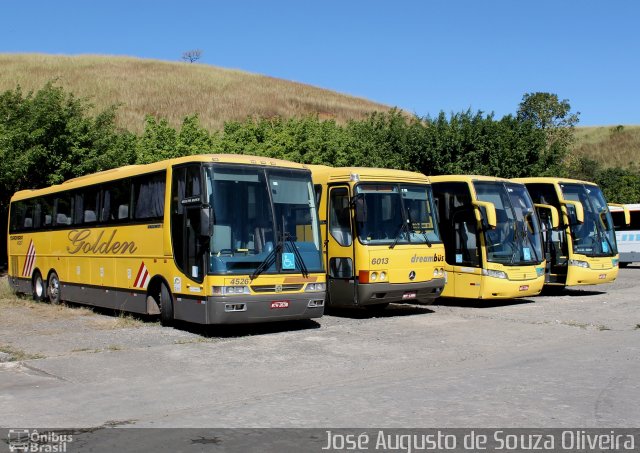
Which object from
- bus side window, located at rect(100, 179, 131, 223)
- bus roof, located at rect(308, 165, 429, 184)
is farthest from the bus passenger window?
bus side window, located at rect(100, 179, 131, 223)

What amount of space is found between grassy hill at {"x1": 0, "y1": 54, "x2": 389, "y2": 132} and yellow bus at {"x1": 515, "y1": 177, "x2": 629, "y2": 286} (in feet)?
132

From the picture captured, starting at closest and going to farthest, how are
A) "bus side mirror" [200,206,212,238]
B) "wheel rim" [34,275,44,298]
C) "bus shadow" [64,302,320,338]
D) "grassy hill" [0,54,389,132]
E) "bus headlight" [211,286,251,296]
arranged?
"bus side mirror" [200,206,212,238]
"bus headlight" [211,286,251,296]
"bus shadow" [64,302,320,338]
"wheel rim" [34,275,44,298]
"grassy hill" [0,54,389,132]

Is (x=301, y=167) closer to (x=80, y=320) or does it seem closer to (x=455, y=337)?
(x=455, y=337)

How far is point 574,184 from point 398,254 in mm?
8308

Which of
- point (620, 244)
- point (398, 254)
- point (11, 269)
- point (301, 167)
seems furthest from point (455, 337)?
point (620, 244)

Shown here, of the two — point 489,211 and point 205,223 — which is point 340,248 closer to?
point 489,211

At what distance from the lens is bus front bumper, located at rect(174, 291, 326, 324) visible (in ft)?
42.2

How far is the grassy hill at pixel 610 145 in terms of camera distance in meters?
86.6

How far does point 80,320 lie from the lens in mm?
16359

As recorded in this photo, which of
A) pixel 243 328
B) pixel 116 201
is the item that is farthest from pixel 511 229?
pixel 116 201

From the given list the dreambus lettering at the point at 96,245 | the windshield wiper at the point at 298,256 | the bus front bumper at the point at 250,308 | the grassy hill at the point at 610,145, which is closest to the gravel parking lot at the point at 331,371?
the bus front bumper at the point at 250,308

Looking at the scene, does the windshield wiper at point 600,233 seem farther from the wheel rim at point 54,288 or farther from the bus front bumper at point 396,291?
the wheel rim at point 54,288

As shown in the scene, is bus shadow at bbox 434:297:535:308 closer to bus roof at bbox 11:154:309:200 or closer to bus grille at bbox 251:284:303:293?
bus roof at bbox 11:154:309:200

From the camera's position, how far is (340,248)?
1611 centimetres
